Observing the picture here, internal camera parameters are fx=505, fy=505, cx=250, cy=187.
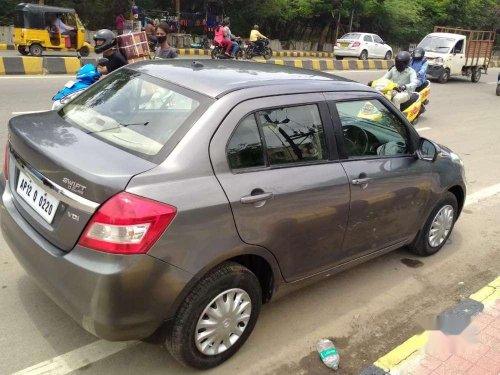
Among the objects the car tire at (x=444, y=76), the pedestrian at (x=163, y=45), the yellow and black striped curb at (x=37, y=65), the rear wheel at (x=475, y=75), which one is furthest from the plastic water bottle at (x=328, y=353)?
the rear wheel at (x=475, y=75)

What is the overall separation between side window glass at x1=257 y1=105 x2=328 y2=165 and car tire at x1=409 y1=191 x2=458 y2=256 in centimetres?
157

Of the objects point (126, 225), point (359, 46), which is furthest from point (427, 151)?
point (359, 46)

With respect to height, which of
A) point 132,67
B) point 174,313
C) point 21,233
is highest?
point 132,67

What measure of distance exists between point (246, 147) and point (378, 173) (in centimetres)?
115

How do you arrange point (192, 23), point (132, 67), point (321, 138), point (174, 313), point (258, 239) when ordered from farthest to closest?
point (192, 23)
point (132, 67)
point (321, 138)
point (258, 239)
point (174, 313)

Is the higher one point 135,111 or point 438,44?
point 135,111

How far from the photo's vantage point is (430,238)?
443 centimetres

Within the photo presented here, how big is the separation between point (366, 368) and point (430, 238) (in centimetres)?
185

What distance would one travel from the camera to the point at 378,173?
3514 mm

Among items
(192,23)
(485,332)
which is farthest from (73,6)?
(485,332)

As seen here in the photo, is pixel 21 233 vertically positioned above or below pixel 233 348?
above

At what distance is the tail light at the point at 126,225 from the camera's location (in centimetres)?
234

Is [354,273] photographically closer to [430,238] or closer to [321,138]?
[430,238]

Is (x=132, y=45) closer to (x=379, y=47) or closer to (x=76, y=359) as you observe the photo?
(x=76, y=359)
